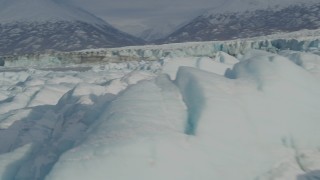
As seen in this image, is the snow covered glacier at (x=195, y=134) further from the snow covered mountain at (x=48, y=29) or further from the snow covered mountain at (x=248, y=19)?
the snow covered mountain at (x=248, y=19)

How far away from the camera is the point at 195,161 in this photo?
5.16 metres

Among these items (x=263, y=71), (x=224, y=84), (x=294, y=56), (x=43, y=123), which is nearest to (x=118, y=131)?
(x=224, y=84)

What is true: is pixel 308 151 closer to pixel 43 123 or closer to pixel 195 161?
pixel 195 161

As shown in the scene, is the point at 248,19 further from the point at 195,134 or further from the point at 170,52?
the point at 195,134

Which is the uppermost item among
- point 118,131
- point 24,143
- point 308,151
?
point 118,131

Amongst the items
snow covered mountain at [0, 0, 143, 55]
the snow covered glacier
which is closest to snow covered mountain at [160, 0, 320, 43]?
snow covered mountain at [0, 0, 143, 55]

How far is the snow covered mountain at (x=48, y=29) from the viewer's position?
12288 cm

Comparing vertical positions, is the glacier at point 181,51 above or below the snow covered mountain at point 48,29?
above

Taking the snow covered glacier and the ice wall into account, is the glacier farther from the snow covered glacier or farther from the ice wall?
the snow covered glacier

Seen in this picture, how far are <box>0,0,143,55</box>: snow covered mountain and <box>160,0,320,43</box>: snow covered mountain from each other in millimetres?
17663

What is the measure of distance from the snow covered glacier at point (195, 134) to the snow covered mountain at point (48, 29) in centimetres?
10977

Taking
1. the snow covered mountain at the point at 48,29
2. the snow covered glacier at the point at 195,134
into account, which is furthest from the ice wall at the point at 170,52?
the snow covered mountain at the point at 48,29

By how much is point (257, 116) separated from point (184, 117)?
83cm

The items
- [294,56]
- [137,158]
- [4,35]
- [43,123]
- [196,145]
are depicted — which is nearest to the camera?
[137,158]
